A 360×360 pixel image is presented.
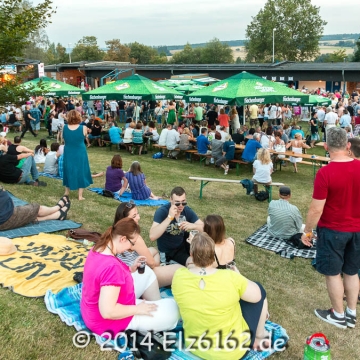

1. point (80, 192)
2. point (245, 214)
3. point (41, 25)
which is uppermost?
point (41, 25)

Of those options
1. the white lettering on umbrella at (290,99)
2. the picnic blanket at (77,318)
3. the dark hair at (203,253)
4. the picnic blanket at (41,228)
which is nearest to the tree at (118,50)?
the white lettering on umbrella at (290,99)

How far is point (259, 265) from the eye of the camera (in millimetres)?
6055

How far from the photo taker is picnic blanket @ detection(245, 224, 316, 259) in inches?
252

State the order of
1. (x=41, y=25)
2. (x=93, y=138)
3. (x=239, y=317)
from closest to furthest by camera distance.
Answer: (x=239, y=317) < (x=41, y=25) < (x=93, y=138)

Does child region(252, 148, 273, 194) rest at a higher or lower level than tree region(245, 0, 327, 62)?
lower

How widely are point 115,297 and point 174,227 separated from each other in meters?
1.81

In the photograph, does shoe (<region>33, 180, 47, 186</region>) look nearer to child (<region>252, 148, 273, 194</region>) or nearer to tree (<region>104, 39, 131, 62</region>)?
child (<region>252, 148, 273, 194</region>)

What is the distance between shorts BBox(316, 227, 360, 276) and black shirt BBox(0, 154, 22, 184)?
697cm

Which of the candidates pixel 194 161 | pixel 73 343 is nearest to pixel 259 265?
pixel 73 343

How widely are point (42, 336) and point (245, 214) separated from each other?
218 inches

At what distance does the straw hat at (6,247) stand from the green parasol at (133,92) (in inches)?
410

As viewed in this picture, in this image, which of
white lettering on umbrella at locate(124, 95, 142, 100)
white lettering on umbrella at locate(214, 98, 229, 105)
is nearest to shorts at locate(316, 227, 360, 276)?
white lettering on umbrella at locate(214, 98, 229, 105)

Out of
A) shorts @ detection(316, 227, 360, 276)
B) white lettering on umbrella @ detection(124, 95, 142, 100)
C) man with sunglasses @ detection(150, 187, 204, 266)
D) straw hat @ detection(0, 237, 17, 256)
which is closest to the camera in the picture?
shorts @ detection(316, 227, 360, 276)

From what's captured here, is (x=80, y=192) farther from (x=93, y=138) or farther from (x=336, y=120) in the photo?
(x=336, y=120)
